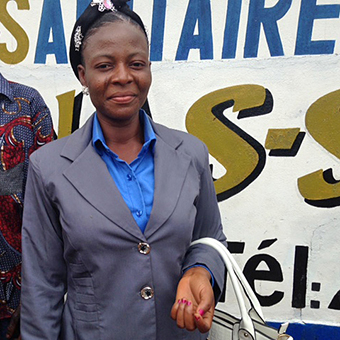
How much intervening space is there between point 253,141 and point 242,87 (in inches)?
12.2

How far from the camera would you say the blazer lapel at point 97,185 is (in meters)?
1.16

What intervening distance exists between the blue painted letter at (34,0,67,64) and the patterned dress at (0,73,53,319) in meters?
0.60

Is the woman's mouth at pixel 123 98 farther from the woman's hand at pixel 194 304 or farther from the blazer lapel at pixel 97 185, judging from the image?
the woman's hand at pixel 194 304

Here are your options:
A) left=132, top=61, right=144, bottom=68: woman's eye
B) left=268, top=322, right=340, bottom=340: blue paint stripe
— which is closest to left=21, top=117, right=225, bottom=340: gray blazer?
left=132, top=61, right=144, bottom=68: woman's eye

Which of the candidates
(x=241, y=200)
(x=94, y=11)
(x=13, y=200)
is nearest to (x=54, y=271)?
(x=13, y=200)

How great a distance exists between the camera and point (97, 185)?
1.19 meters

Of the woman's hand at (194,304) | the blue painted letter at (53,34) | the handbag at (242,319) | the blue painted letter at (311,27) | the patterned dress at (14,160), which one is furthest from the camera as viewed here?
the blue painted letter at (53,34)

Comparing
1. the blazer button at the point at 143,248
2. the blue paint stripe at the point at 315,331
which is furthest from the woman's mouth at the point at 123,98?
the blue paint stripe at the point at 315,331

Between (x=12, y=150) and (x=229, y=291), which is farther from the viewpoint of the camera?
(x=229, y=291)

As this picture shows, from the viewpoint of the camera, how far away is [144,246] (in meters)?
1.16

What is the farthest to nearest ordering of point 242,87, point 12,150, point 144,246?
point 242,87 → point 12,150 → point 144,246

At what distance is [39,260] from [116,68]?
1.99 feet

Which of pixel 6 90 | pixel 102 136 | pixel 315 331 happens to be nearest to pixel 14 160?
pixel 6 90

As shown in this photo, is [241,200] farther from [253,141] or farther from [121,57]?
[121,57]
